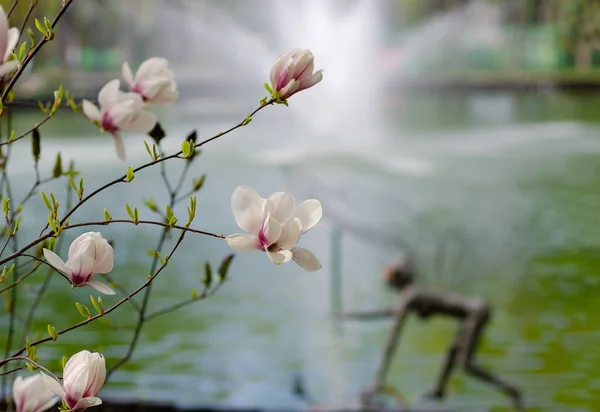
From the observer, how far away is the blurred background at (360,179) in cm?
352

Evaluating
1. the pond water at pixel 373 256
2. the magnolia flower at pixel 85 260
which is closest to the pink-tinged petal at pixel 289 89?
the magnolia flower at pixel 85 260

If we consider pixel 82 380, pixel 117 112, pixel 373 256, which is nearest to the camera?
pixel 82 380

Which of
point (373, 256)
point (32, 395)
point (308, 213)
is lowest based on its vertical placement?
point (373, 256)

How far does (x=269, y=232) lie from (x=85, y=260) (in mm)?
A: 89

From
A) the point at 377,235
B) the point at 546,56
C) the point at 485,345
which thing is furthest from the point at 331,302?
the point at 546,56

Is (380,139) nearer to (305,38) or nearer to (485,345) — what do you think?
(305,38)

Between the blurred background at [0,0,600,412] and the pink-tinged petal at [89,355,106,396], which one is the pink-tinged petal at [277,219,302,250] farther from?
the blurred background at [0,0,600,412]

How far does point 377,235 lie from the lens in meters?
4.21

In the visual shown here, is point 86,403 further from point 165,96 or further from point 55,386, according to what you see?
point 165,96

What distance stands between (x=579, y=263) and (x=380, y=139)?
128 cm

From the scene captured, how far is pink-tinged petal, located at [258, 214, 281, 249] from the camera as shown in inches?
16.8

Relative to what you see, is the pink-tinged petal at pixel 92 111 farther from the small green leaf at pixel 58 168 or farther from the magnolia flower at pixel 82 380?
the magnolia flower at pixel 82 380

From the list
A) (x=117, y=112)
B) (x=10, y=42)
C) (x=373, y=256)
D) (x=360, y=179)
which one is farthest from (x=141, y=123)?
(x=360, y=179)

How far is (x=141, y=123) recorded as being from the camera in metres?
0.57
